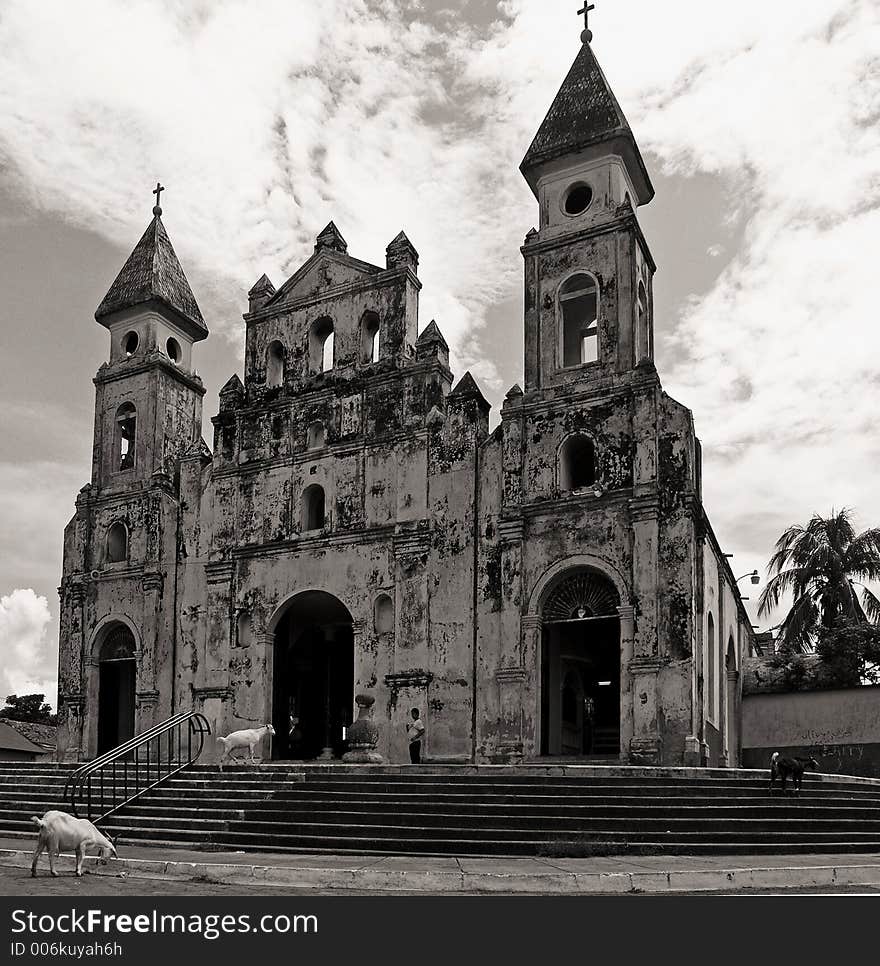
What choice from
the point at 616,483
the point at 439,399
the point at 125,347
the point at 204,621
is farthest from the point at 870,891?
the point at 125,347

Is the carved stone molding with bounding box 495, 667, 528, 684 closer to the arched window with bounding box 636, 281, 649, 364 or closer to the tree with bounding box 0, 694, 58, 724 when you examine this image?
the arched window with bounding box 636, 281, 649, 364

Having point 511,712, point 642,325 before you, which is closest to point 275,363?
point 642,325

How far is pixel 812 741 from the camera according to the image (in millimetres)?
25234

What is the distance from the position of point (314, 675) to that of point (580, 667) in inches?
257

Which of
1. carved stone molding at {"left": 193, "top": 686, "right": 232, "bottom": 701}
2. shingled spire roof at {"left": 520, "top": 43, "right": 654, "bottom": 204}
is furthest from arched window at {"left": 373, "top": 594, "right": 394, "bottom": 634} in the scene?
shingled spire roof at {"left": 520, "top": 43, "right": 654, "bottom": 204}

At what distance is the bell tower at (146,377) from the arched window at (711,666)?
13.5m

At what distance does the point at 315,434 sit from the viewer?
86.4 feet

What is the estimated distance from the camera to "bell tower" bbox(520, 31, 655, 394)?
76.4 ft

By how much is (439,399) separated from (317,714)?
326 inches

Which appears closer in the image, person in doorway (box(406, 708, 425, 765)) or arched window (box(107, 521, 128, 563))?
person in doorway (box(406, 708, 425, 765))

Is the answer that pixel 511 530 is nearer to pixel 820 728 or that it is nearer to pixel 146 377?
pixel 820 728

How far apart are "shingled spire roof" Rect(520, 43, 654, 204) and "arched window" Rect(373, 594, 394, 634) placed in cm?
955

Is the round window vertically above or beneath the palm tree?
above

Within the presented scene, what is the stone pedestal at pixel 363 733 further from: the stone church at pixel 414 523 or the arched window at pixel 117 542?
the arched window at pixel 117 542
